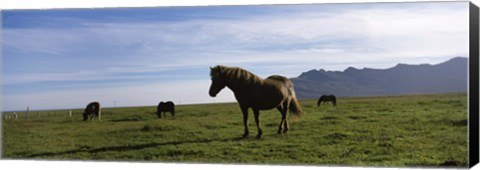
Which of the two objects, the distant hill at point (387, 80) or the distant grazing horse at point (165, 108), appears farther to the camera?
the distant grazing horse at point (165, 108)

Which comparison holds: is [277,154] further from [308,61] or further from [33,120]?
[33,120]

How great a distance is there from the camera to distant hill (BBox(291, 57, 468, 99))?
9.48 metres

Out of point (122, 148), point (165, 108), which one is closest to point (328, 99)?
point (165, 108)

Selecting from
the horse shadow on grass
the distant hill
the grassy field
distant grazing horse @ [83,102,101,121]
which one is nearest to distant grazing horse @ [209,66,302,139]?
the grassy field

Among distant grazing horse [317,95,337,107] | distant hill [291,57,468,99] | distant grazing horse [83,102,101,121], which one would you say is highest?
distant hill [291,57,468,99]

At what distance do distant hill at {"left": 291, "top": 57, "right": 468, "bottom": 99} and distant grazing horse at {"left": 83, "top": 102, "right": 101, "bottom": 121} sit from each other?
2.46 m

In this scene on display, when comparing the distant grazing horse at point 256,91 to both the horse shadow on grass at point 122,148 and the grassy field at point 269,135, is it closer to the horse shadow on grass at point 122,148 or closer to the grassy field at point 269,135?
the grassy field at point 269,135

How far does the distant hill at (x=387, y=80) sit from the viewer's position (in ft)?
31.1

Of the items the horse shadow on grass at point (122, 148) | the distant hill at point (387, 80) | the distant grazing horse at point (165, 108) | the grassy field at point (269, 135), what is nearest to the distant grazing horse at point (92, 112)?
the grassy field at point (269, 135)

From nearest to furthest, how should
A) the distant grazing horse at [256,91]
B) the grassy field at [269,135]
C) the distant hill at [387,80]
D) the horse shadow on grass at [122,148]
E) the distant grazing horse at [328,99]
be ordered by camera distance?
the distant hill at [387,80] < the grassy field at [269,135] < the distant grazing horse at [328,99] < the distant grazing horse at [256,91] < the horse shadow on grass at [122,148]

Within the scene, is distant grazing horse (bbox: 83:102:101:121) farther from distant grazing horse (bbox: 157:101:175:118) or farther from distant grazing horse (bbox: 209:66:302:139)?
distant grazing horse (bbox: 209:66:302:139)

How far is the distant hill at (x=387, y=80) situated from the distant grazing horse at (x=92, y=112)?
2.46 meters

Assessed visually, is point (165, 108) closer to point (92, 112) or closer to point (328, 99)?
point (92, 112)

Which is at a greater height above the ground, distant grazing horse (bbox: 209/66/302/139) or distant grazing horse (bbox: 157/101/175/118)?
distant grazing horse (bbox: 209/66/302/139)
